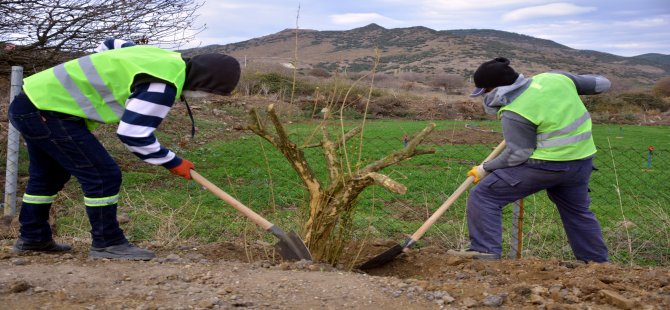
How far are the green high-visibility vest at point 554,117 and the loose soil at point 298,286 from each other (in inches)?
30.8

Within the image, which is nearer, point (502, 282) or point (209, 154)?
point (502, 282)

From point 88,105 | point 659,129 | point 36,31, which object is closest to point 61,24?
point 36,31

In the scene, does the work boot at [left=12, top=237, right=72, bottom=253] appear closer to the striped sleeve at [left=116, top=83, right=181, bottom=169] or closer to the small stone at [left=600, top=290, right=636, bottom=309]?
the striped sleeve at [left=116, top=83, right=181, bottom=169]

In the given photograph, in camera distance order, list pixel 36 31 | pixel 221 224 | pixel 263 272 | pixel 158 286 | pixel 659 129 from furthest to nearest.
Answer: pixel 659 129 → pixel 36 31 → pixel 221 224 → pixel 263 272 → pixel 158 286

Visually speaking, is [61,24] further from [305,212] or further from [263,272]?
[263,272]

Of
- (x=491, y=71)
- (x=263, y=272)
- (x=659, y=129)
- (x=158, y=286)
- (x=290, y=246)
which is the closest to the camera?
(x=158, y=286)

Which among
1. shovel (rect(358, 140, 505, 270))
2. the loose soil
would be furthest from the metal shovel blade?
shovel (rect(358, 140, 505, 270))

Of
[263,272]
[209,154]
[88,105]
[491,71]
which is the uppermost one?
[491,71]

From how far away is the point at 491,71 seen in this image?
4.59 meters

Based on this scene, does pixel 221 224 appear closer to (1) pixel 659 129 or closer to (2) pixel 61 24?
(2) pixel 61 24

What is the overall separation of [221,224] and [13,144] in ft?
6.73

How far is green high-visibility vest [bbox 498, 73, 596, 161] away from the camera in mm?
4430

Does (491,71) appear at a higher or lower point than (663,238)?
higher

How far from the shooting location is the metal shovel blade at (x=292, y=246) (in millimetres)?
4309
